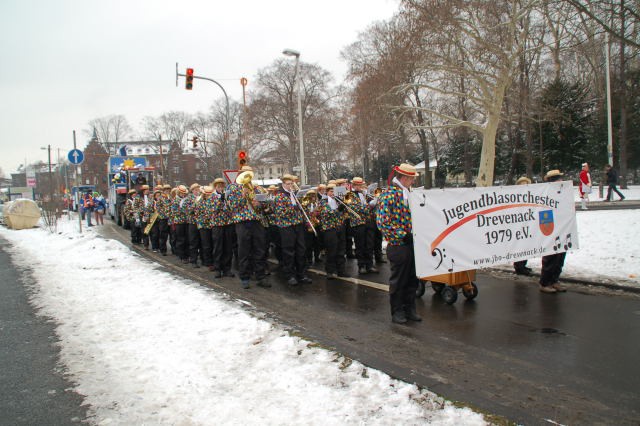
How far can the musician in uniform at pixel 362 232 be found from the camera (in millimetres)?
9391

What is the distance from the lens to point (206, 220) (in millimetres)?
10117

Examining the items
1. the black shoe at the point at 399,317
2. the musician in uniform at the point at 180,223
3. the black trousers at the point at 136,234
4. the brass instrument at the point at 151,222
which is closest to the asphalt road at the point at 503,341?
the black shoe at the point at 399,317

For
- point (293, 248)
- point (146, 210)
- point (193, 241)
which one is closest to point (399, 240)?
point (293, 248)

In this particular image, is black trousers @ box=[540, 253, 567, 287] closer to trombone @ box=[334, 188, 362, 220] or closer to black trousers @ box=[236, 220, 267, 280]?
trombone @ box=[334, 188, 362, 220]

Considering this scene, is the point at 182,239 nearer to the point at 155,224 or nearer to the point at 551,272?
the point at 155,224

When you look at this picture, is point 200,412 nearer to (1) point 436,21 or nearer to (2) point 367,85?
(1) point 436,21

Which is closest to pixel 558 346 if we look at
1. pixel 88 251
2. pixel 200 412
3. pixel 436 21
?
pixel 200 412

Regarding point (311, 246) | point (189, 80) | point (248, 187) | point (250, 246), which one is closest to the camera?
point (248, 187)

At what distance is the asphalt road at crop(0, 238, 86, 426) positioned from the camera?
3.83 meters

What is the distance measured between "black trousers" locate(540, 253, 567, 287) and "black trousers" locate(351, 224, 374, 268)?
3400 millimetres

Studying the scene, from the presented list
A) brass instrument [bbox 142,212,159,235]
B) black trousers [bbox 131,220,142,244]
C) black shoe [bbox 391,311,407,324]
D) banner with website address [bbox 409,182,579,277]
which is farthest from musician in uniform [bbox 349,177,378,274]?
black trousers [bbox 131,220,142,244]

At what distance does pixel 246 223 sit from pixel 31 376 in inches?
167

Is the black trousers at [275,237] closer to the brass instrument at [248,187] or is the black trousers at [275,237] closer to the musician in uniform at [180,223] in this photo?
the brass instrument at [248,187]

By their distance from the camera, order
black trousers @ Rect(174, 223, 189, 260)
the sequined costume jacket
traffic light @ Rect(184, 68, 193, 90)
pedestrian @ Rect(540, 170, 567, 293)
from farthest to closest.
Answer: traffic light @ Rect(184, 68, 193, 90) < black trousers @ Rect(174, 223, 189, 260) < pedestrian @ Rect(540, 170, 567, 293) < the sequined costume jacket
